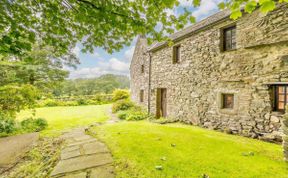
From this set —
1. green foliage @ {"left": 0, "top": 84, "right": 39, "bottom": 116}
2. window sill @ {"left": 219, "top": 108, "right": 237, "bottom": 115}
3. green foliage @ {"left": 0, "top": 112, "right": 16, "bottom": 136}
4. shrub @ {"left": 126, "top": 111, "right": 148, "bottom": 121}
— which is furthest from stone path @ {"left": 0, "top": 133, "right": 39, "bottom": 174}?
window sill @ {"left": 219, "top": 108, "right": 237, "bottom": 115}

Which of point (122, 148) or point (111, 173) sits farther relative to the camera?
point (122, 148)

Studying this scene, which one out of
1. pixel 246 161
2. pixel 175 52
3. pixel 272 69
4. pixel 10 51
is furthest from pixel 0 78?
pixel 272 69

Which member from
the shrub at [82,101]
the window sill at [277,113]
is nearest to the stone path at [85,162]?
the window sill at [277,113]

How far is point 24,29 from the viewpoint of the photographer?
345 cm

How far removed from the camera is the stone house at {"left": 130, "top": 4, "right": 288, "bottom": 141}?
548cm

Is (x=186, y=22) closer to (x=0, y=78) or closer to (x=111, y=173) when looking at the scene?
(x=111, y=173)

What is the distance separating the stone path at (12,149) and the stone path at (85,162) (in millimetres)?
1685

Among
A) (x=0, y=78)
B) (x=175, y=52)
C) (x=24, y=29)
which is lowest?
(x=0, y=78)

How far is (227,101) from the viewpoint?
7.16 m

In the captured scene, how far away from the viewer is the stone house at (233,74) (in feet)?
18.0

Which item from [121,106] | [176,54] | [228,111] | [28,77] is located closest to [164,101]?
[176,54]

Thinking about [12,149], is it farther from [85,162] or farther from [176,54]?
[176,54]

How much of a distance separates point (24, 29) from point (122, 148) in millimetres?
3467

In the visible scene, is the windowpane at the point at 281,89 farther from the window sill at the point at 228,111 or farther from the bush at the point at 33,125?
the bush at the point at 33,125
